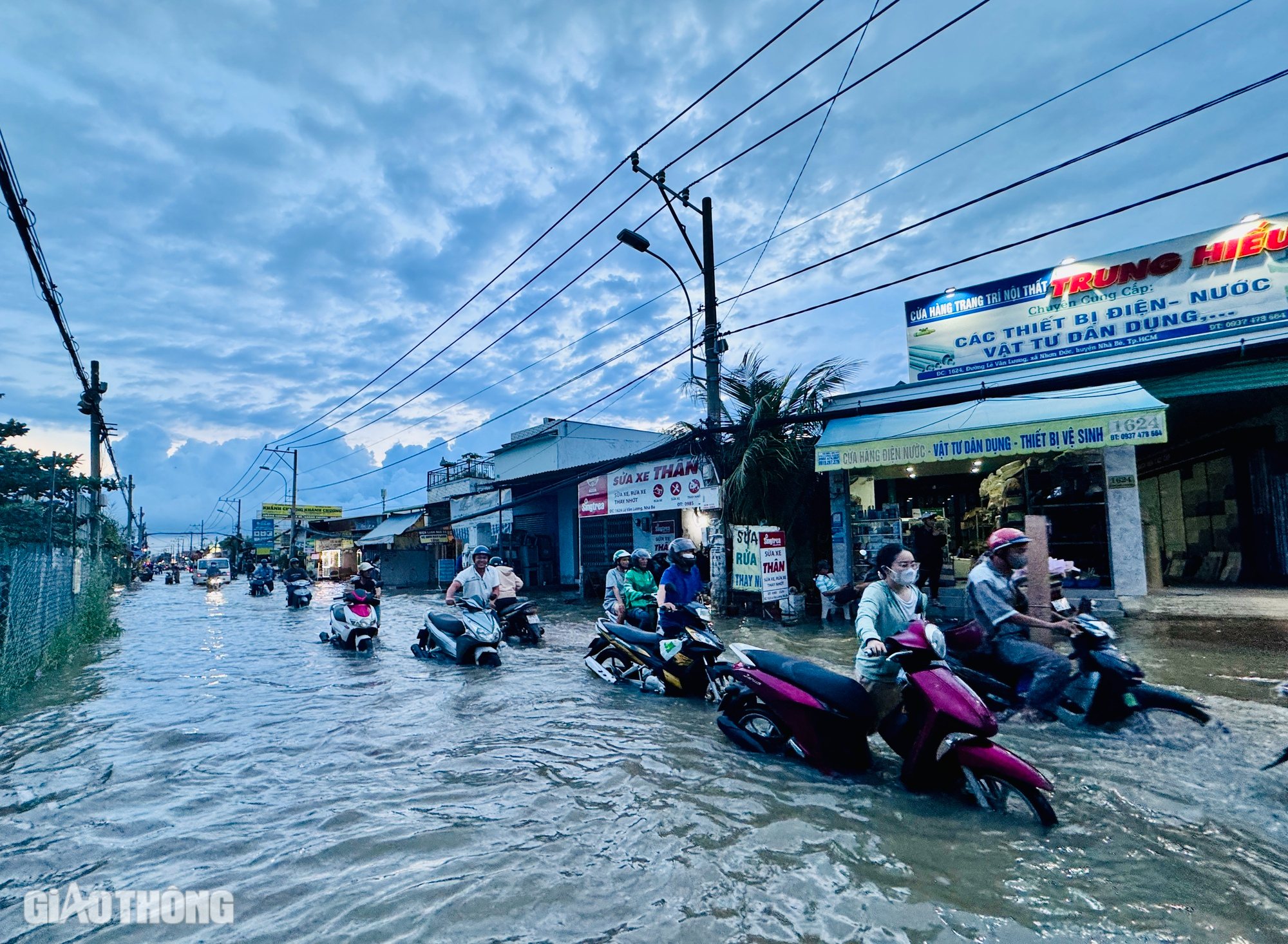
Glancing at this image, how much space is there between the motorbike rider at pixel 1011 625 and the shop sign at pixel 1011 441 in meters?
6.10

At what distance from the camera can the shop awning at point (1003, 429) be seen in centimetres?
974

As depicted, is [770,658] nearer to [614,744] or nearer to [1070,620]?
[614,744]

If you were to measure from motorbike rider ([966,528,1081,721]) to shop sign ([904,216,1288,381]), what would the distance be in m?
9.15

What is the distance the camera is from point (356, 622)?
35.9 feet

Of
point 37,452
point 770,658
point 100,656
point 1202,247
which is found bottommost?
point 100,656

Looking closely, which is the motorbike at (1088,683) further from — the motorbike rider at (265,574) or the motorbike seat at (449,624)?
the motorbike rider at (265,574)

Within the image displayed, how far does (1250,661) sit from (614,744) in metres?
7.39

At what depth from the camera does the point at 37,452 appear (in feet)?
37.5

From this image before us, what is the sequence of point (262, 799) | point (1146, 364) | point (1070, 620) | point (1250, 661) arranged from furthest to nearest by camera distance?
point (1146, 364) < point (1250, 661) < point (1070, 620) < point (262, 799)

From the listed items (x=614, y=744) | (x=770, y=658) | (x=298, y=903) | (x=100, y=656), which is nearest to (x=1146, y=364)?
(x=770, y=658)

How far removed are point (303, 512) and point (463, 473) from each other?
37.3 metres

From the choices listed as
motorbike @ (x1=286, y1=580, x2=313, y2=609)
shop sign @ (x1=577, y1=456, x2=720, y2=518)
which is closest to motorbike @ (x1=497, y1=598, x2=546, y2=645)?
shop sign @ (x1=577, y1=456, x2=720, y2=518)

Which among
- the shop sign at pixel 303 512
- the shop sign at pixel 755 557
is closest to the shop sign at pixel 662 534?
the shop sign at pixel 755 557

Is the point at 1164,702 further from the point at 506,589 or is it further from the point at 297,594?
the point at 297,594
